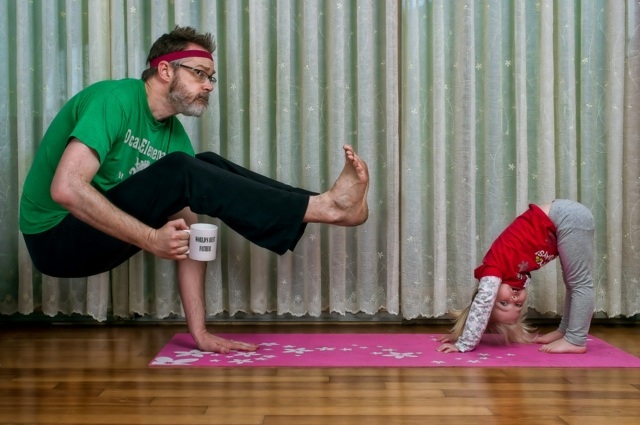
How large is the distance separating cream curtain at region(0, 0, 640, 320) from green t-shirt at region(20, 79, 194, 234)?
0.49 metres

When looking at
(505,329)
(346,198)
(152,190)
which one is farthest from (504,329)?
(152,190)

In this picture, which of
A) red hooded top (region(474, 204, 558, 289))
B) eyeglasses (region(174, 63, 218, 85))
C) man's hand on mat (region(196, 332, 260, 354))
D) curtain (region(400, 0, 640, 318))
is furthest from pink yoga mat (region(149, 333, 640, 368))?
eyeglasses (region(174, 63, 218, 85))

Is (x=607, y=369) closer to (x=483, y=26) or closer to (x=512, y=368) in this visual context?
(x=512, y=368)

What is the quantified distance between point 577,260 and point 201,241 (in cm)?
116

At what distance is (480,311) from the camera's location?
7.39ft

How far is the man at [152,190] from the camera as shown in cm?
202

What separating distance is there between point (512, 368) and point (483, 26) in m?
1.33

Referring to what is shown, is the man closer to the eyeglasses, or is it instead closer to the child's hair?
the eyeglasses

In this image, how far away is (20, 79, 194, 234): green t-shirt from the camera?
219 cm

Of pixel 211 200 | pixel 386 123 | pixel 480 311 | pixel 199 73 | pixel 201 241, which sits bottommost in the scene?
pixel 480 311

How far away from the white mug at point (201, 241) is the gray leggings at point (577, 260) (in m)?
1.09

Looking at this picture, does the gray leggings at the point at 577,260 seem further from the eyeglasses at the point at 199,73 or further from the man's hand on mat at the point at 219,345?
the eyeglasses at the point at 199,73

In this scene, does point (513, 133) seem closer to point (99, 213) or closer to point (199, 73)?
point (199, 73)

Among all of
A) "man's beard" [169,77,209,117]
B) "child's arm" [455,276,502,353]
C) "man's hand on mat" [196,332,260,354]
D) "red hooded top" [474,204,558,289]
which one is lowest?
"man's hand on mat" [196,332,260,354]
